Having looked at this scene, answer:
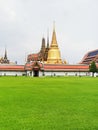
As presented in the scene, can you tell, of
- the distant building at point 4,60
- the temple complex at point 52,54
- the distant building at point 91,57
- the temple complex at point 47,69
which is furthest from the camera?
the distant building at point 4,60

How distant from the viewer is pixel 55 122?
33.1 ft

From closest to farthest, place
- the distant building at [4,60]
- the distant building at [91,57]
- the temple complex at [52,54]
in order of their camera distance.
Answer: the temple complex at [52,54] → the distant building at [91,57] → the distant building at [4,60]

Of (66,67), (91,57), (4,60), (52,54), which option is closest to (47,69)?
(66,67)

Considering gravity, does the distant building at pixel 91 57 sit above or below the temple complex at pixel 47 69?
above

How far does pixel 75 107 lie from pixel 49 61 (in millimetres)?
106999

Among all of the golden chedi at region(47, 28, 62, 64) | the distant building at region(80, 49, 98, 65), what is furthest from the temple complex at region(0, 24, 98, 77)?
the distant building at region(80, 49, 98, 65)

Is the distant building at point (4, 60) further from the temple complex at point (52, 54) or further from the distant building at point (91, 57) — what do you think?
the distant building at point (91, 57)

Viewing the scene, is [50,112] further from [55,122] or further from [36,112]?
[55,122]

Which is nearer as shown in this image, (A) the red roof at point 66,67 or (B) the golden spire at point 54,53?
(A) the red roof at point 66,67

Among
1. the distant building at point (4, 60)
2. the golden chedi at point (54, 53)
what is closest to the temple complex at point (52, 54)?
the golden chedi at point (54, 53)

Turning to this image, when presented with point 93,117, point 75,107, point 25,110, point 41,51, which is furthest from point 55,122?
point 41,51

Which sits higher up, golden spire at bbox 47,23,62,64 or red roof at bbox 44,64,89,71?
golden spire at bbox 47,23,62,64

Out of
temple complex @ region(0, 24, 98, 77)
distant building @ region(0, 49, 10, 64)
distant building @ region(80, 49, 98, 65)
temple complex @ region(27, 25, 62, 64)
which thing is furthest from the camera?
distant building @ region(0, 49, 10, 64)

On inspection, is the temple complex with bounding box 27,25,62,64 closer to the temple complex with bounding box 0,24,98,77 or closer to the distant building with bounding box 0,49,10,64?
the temple complex with bounding box 0,24,98,77
